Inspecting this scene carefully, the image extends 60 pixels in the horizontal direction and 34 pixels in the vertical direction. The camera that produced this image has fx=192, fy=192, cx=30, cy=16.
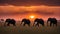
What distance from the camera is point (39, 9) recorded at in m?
1.50

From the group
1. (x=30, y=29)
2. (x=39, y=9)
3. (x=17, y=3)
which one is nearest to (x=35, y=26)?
(x=30, y=29)

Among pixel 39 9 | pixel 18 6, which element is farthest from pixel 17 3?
pixel 39 9

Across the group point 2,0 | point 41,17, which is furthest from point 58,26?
point 2,0

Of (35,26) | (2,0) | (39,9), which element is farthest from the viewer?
(35,26)

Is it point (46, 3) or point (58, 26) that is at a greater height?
point (46, 3)

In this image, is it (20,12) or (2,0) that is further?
(20,12)

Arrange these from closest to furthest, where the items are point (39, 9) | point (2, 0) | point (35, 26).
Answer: point (2, 0), point (39, 9), point (35, 26)

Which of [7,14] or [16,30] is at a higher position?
[7,14]

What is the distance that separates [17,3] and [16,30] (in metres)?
0.35

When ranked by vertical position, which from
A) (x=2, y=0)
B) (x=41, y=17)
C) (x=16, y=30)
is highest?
(x=2, y=0)

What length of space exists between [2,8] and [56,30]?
52 centimetres

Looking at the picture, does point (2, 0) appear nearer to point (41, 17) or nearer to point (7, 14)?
point (7, 14)

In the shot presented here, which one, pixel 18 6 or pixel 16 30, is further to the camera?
pixel 16 30

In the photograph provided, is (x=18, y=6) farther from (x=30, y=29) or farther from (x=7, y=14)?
(x=30, y=29)
